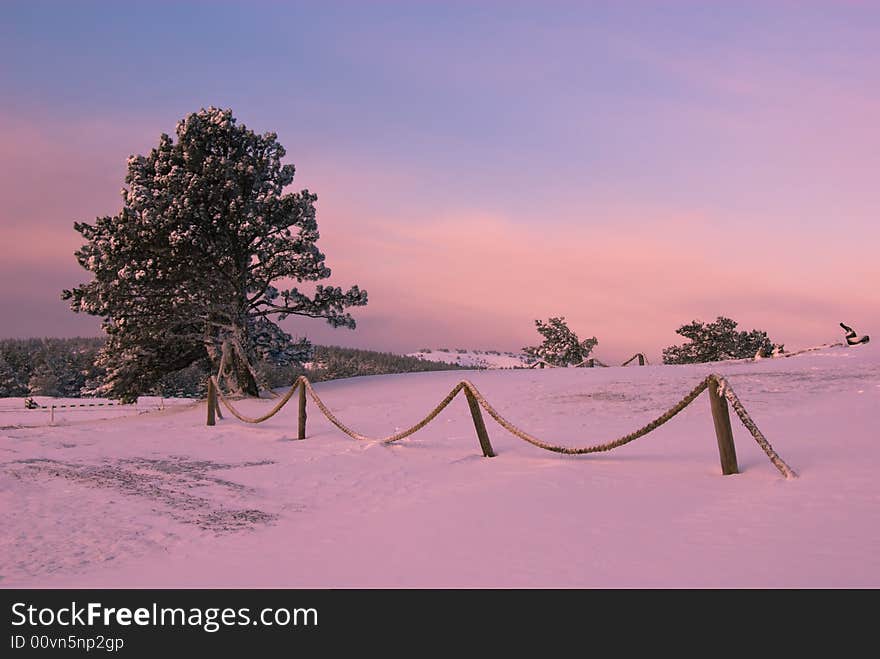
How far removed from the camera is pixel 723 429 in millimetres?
8648

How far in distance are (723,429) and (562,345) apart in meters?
31.1

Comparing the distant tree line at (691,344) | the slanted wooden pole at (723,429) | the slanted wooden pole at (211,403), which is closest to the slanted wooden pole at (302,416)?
the slanted wooden pole at (211,403)

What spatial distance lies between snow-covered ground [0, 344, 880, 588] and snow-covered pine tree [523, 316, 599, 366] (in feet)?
76.5

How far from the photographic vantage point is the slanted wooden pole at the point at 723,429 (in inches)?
336

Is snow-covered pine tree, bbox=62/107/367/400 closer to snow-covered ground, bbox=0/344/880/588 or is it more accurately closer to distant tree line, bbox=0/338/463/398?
snow-covered ground, bbox=0/344/880/588

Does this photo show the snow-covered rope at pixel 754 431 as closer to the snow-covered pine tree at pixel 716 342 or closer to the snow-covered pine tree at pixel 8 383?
the snow-covered pine tree at pixel 716 342

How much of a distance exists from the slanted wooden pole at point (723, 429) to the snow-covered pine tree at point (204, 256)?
735 inches

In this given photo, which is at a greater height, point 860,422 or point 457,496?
point 860,422

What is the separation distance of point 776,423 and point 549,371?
38.2 ft

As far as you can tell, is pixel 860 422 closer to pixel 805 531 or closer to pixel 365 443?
pixel 805 531

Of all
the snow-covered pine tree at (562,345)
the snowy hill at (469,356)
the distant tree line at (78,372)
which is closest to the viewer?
A: the snow-covered pine tree at (562,345)

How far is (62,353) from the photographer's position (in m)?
78.6

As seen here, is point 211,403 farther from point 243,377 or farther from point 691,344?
point 691,344
